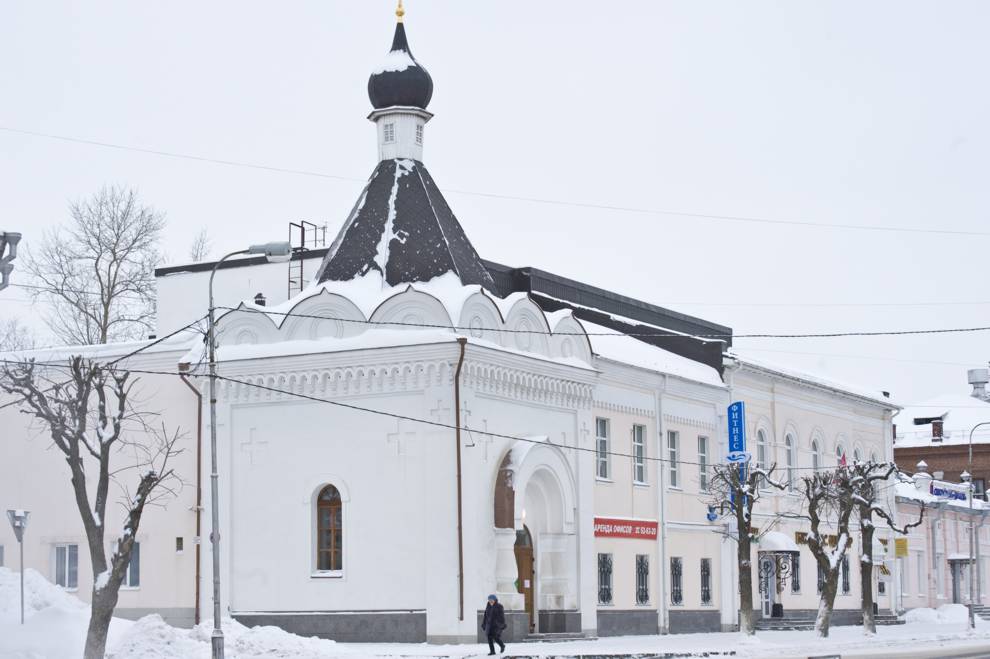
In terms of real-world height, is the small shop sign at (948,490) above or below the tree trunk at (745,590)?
above

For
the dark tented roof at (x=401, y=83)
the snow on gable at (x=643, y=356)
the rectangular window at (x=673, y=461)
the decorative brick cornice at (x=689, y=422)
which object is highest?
the dark tented roof at (x=401, y=83)

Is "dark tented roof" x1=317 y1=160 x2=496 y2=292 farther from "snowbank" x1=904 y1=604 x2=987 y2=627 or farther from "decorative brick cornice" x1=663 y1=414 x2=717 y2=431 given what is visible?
"snowbank" x1=904 y1=604 x2=987 y2=627

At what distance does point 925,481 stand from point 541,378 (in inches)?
855

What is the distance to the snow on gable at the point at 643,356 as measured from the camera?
38.6 meters

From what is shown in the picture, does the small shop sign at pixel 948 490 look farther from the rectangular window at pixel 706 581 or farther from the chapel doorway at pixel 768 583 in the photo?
the rectangular window at pixel 706 581

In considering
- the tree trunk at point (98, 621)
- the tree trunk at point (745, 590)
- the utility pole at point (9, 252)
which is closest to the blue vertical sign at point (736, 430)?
the tree trunk at point (745, 590)

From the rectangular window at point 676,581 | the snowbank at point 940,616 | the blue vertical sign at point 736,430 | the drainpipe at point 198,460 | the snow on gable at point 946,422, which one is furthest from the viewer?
the snow on gable at point 946,422

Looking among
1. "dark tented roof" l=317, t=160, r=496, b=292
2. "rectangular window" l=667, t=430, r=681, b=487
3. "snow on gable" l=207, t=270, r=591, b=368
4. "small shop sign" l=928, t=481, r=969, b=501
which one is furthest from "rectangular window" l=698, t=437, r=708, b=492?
"small shop sign" l=928, t=481, r=969, b=501

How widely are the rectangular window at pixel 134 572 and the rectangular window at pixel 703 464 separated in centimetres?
1532

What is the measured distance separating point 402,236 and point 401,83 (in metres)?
3.85

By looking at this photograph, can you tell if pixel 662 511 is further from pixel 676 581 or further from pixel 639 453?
pixel 676 581

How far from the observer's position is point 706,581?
41.5 meters

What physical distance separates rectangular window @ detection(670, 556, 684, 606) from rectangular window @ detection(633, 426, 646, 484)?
2489mm

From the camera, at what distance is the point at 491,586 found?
31.2 meters
